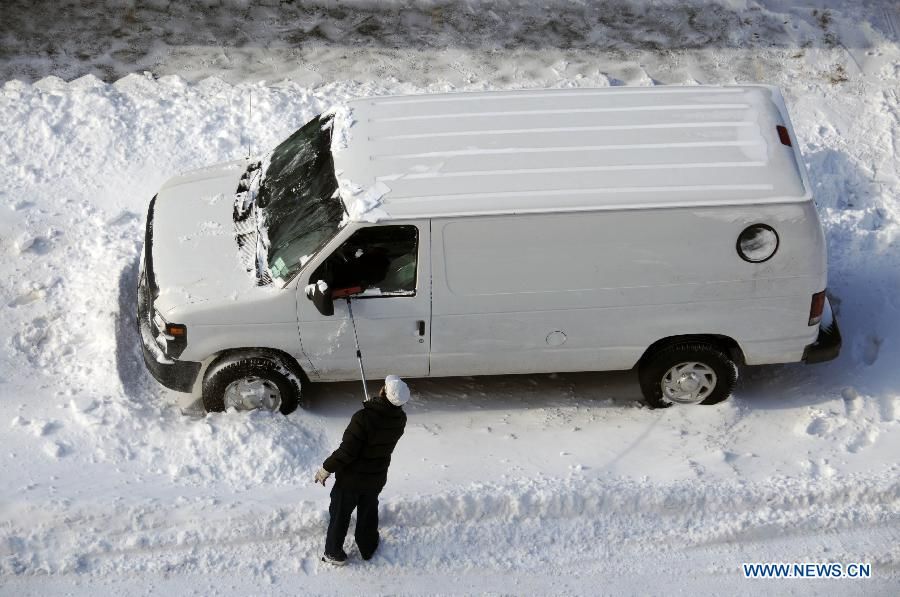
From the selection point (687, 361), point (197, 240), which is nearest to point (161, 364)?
point (197, 240)

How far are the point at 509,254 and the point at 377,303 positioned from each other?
0.96 m

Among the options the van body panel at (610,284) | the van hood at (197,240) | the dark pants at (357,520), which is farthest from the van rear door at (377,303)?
the dark pants at (357,520)

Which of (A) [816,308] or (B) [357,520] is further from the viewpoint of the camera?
(A) [816,308]

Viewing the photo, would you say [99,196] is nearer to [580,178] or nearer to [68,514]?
[68,514]

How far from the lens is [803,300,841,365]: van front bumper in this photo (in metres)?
7.68

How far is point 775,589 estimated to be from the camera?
22.0 ft

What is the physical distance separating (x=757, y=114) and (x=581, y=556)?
3382 millimetres

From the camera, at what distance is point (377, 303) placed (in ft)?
23.5

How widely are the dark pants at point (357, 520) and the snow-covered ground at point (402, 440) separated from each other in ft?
0.52

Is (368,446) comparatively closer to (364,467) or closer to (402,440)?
(364,467)

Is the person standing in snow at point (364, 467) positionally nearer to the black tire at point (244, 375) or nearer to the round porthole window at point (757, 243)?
the black tire at point (244, 375)

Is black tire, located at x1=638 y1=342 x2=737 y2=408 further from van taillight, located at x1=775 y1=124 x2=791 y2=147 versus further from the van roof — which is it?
van taillight, located at x1=775 y1=124 x2=791 y2=147

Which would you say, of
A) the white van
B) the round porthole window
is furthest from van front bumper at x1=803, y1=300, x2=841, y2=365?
the round porthole window

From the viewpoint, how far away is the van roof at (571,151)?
7.00m
